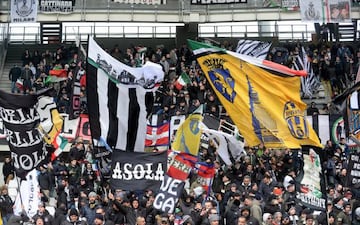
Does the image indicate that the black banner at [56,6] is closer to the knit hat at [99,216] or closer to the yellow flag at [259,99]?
the yellow flag at [259,99]

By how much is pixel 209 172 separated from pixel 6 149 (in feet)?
33.5

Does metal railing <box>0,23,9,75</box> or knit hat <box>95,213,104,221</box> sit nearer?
knit hat <box>95,213,104,221</box>

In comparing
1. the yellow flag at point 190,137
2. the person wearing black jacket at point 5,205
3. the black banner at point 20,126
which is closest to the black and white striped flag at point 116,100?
the black banner at point 20,126

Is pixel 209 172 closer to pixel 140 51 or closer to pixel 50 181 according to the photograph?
pixel 50 181

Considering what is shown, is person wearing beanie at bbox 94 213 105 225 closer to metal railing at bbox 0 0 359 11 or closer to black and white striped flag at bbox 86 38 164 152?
black and white striped flag at bbox 86 38 164 152

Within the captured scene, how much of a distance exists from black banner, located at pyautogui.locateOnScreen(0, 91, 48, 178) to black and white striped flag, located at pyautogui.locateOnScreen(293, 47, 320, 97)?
1659cm

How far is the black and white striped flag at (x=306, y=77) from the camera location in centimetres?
3297

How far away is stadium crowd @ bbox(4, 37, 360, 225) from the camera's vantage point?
19891mm

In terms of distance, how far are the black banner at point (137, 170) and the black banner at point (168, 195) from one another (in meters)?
0.61

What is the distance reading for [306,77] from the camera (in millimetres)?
33000

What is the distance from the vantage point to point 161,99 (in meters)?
31.4

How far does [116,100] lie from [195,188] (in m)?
4.86

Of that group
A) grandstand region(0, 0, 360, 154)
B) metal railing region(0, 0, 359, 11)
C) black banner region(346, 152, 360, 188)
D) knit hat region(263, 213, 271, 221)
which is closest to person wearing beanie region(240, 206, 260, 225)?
knit hat region(263, 213, 271, 221)

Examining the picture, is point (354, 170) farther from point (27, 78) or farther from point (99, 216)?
point (27, 78)
